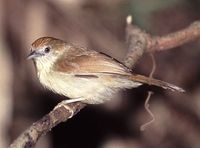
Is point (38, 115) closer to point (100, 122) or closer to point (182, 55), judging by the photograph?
point (100, 122)

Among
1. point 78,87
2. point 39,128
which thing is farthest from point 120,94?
point 39,128

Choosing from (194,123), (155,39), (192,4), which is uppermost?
(192,4)

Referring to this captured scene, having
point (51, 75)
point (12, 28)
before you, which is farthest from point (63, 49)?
point (12, 28)

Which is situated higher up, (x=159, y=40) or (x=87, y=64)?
(x=159, y=40)

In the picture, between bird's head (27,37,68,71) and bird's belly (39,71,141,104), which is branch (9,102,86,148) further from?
bird's head (27,37,68,71)

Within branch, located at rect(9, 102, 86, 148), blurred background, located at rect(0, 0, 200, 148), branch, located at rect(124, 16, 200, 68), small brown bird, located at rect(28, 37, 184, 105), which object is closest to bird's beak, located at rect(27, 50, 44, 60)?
small brown bird, located at rect(28, 37, 184, 105)

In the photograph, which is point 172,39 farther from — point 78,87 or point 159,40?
point 78,87

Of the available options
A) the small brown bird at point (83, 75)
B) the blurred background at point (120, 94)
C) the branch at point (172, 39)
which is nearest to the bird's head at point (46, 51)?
the small brown bird at point (83, 75)

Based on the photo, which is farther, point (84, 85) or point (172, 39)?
point (172, 39)
